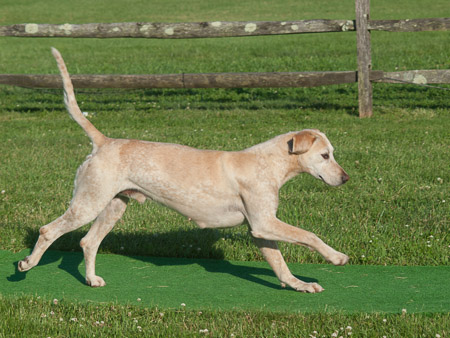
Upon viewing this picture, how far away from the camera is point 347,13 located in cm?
3375

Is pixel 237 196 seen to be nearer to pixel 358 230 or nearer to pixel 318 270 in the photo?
pixel 318 270

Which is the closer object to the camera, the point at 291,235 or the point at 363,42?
the point at 291,235

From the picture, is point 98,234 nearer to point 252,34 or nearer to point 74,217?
point 74,217

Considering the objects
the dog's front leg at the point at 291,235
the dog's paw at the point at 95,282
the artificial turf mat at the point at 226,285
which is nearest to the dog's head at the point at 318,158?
the dog's front leg at the point at 291,235

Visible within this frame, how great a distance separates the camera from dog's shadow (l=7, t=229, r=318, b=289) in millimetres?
5906

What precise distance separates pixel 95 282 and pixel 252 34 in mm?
7338

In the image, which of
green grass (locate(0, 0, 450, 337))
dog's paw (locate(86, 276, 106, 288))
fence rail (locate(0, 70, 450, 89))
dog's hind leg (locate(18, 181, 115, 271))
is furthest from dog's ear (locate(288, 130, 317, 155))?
fence rail (locate(0, 70, 450, 89))

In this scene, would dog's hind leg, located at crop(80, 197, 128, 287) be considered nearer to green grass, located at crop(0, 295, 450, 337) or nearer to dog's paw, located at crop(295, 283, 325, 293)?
green grass, located at crop(0, 295, 450, 337)

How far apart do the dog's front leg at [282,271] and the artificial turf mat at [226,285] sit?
0.07 m

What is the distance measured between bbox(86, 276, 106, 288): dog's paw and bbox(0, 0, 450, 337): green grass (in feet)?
1.62

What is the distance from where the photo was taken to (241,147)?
32.8ft

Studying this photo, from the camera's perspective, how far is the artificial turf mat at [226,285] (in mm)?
5047

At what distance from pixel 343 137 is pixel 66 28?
5521 mm

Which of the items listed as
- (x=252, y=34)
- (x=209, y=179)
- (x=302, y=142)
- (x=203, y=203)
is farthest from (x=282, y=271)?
(x=252, y=34)
